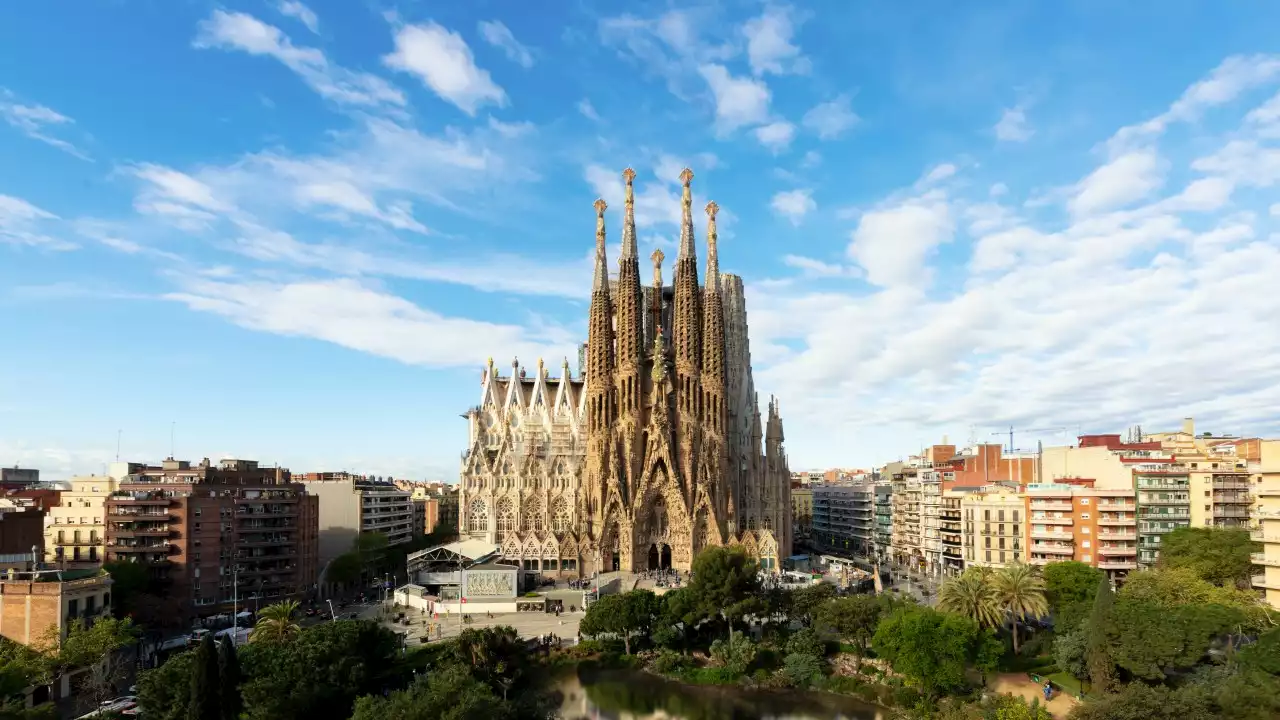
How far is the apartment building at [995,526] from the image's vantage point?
218 ft

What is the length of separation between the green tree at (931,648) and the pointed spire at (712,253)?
46.1 m

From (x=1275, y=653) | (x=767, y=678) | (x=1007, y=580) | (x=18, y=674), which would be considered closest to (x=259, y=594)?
(x=18, y=674)

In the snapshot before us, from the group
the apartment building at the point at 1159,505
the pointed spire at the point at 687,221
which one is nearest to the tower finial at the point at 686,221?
the pointed spire at the point at 687,221

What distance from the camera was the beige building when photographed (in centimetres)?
6012

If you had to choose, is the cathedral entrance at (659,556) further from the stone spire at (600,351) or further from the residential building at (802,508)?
the residential building at (802,508)

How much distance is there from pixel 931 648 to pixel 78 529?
5391cm

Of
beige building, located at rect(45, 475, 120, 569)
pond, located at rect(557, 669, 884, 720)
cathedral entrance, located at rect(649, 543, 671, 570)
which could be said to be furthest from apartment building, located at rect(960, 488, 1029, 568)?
beige building, located at rect(45, 475, 120, 569)

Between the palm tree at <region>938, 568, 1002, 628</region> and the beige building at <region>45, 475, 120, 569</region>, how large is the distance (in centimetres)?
5178

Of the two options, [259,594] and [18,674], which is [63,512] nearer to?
[259,594]

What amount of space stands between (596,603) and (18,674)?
89.0 ft

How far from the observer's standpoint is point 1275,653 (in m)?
36.1

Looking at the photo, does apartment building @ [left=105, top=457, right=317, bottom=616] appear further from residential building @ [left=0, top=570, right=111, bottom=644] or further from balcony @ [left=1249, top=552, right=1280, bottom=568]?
balcony @ [left=1249, top=552, right=1280, bottom=568]

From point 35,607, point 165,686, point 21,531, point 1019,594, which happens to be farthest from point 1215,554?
point 21,531

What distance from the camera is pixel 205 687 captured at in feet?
102
